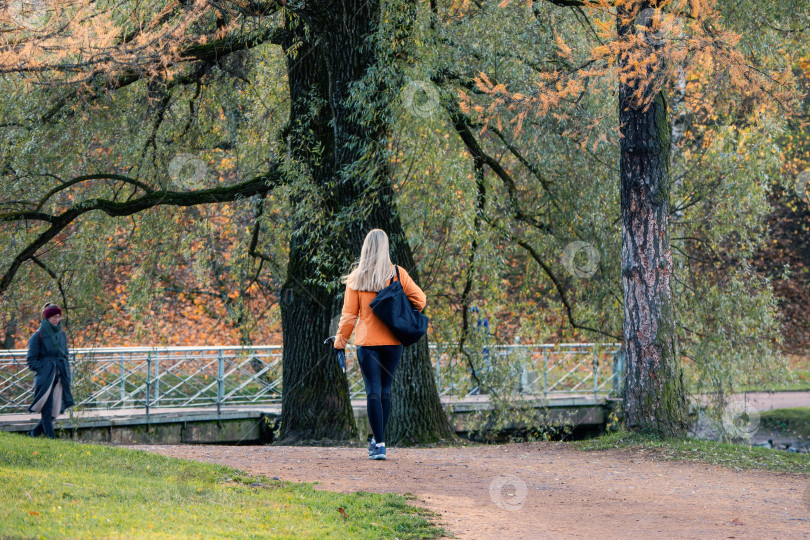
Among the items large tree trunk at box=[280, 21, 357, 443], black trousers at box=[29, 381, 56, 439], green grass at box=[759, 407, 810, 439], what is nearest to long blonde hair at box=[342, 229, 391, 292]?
large tree trunk at box=[280, 21, 357, 443]

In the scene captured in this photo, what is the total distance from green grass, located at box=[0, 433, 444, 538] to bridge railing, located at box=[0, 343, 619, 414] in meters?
5.46

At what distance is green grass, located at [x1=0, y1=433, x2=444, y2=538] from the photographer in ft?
14.6

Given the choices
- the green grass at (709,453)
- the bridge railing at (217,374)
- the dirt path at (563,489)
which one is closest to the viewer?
the dirt path at (563,489)

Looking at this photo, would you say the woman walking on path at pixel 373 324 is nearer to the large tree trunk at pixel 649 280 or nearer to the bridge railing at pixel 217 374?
the large tree trunk at pixel 649 280

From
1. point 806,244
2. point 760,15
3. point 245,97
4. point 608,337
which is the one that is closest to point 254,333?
point 245,97

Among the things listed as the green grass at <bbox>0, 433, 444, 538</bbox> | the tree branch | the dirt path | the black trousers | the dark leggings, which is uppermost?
the tree branch

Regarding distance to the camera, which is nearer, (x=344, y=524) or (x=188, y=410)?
(x=344, y=524)

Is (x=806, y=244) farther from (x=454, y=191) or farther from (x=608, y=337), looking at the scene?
(x=454, y=191)

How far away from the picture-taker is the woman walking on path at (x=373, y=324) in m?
6.76

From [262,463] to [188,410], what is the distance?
28.7 ft

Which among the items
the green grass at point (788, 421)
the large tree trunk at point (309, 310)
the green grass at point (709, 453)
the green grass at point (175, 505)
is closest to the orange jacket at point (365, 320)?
the green grass at point (175, 505)

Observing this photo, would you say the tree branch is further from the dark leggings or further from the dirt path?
the dark leggings

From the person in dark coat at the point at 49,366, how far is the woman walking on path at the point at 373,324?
15.1ft

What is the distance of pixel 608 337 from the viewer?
38.6ft
